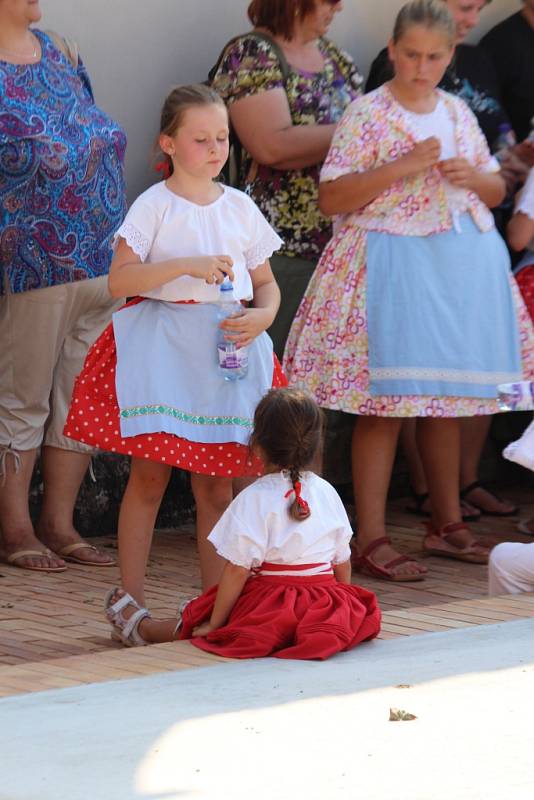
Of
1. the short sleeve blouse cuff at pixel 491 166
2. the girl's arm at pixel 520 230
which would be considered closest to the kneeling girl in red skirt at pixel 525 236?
the girl's arm at pixel 520 230

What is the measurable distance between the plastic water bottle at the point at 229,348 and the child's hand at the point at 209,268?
8 centimetres

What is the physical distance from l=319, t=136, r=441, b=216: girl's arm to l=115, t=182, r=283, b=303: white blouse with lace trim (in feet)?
2.99

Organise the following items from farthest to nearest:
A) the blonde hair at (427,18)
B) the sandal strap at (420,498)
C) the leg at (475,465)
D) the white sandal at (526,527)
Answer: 1. the sandal strap at (420,498)
2. the leg at (475,465)
3. the white sandal at (526,527)
4. the blonde hair at (427,18)

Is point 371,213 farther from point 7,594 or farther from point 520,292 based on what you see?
point 7,594

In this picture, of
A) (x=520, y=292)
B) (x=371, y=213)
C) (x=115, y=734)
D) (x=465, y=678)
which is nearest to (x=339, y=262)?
(x=371, y=213)

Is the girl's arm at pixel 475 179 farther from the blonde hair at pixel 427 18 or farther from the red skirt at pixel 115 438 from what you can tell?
the red skirt at pixel 115 438

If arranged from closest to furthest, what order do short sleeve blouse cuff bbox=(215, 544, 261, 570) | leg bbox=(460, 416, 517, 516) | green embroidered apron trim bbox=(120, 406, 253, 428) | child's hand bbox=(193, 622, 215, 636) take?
short sleeve blouse cuff bbox=(215, 544, 261, 570) → child's hand bbox=(193, 622, 215, 636) → green embroidered apron trim bbox=(120, 406, 253, 428) → leg bbox=(460, 416, 517, 516)

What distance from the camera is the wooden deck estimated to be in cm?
350

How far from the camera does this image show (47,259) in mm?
4891

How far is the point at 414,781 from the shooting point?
261cm

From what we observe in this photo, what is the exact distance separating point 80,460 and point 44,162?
1021mm

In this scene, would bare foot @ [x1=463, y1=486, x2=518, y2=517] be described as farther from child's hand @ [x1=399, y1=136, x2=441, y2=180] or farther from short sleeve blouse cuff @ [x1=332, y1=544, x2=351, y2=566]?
short sleeve blouse cuff @ [x1=332, y1=544, x2=351, y2=566]

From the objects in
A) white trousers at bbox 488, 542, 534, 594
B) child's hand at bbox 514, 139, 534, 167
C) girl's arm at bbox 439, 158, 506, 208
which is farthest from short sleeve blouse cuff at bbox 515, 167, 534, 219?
white trousers at bbox 488, 542, 534, 594

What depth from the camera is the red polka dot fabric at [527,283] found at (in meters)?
5.61
